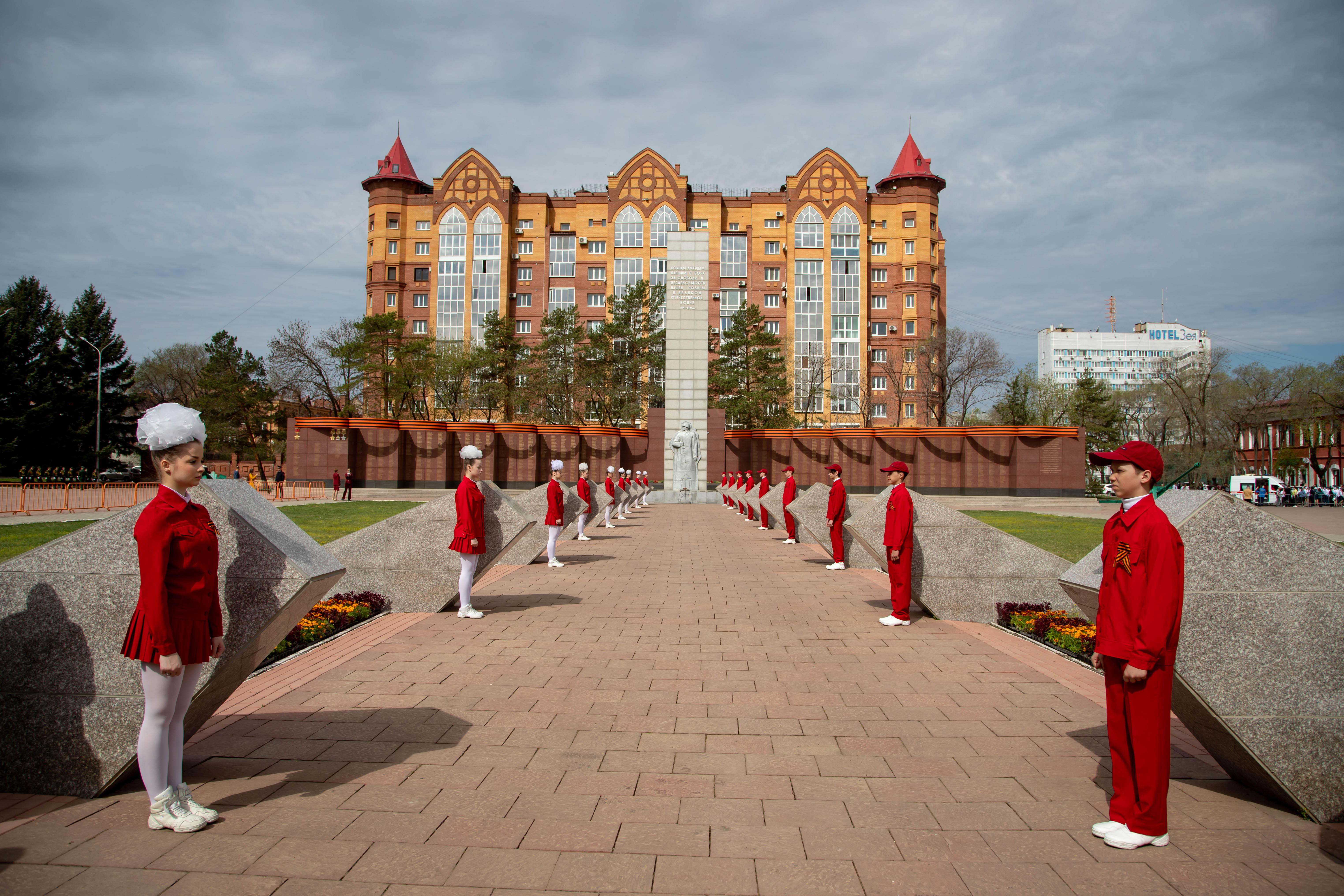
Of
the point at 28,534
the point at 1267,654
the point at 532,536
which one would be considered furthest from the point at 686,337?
the point at 1267,654

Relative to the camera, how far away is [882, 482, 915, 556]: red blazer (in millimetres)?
8688

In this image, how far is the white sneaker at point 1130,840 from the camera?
11.9ft

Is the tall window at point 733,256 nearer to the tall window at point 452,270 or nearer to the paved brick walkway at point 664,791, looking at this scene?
the tall window at point 452,270

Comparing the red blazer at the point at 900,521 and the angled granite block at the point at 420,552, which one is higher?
the red blazer at the point at 900,521

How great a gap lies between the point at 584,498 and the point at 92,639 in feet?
49.1

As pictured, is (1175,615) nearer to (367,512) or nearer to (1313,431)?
(367,512)

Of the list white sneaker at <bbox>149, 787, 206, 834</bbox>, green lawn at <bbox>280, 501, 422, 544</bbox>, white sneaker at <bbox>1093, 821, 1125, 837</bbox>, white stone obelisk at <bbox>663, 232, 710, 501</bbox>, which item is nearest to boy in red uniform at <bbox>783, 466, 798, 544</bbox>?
green lawn at <bbox>280, 501, 422, 544</bbox>

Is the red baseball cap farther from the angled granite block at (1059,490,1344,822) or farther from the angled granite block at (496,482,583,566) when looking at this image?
the angled granite block at (496,482,583,566)

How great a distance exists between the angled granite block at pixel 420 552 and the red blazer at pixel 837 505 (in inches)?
200

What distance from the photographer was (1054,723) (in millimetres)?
5387

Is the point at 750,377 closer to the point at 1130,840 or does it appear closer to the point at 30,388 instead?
the point at 30,388

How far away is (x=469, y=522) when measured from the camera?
8.97m

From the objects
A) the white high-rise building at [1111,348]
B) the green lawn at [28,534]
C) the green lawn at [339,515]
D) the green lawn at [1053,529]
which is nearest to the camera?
the green lawn at [28,534]

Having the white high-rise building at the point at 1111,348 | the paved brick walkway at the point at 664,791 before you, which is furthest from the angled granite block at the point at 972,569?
the white high-rise building at the point at 1111,348
